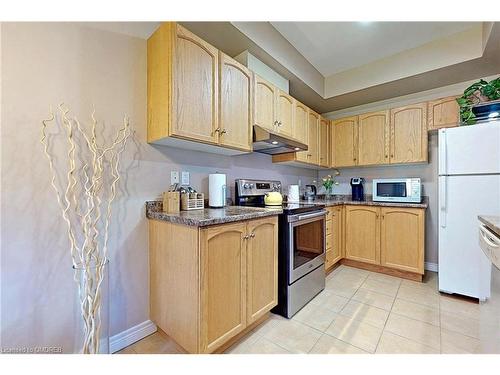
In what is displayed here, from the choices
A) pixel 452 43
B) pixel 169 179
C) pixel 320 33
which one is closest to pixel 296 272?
pixel 169 179

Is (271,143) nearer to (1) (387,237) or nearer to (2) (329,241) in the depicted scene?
(2) (329,241)

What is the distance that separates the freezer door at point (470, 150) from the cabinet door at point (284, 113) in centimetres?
150

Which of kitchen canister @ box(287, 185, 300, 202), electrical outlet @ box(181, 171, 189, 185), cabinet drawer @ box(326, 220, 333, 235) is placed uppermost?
electrical outlet @ box(181, 171, 189, 185)

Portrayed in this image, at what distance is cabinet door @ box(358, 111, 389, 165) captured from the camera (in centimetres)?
297

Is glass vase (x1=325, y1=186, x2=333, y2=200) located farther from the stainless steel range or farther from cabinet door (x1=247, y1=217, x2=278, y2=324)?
cabinet door (x1=247, y1=217, x2=278, y2=324)

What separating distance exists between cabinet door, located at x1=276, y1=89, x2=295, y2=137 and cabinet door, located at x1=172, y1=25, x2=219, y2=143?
890 millimetres

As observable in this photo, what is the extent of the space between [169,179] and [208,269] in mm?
838

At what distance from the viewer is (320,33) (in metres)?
2.23

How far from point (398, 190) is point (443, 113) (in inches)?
39.4

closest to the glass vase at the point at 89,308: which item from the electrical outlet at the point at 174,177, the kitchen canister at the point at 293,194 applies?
the electrical outlet at the point at 174,177

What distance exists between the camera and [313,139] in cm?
305

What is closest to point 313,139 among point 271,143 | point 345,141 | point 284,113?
point 345,141

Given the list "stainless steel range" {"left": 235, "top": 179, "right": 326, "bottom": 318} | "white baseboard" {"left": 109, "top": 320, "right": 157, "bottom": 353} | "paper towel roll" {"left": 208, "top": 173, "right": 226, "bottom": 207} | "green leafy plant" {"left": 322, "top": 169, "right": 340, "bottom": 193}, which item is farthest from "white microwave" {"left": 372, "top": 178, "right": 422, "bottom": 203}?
"white baseboard" {"left": 109, "top": 320, "right": 157, "bottom": 353}
